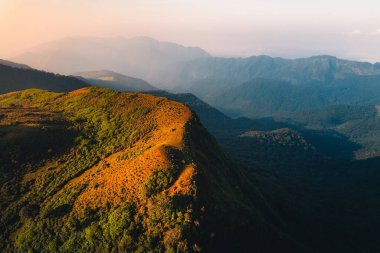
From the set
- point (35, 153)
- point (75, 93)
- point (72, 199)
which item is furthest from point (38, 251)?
point (75, 93)

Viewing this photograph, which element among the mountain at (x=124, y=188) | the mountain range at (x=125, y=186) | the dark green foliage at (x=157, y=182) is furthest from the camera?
the dark green foliage at (x=157, y=182)

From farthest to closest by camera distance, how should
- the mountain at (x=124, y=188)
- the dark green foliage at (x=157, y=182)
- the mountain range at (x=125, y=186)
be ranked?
the dark green foliage at (x=157, y=182) → the mountain range at (x=125, y=186) → the mountain at (x=124, y=188)

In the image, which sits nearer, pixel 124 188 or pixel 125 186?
pixel 124 188

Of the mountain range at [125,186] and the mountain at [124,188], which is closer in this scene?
the mountain at [124,188]

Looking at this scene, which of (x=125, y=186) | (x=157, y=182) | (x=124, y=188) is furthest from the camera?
(x=125, y=186)

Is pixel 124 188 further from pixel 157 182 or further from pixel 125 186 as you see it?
pixel 157 182

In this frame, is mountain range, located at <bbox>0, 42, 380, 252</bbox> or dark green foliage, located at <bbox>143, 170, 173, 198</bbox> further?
→ dark green foliage, located at <bbox>143, 170, 173, 198</bbox>

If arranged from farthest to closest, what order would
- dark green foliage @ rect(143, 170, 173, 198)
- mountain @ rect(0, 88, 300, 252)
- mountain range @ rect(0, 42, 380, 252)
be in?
dark green foliage @ rect(143, 170, 173, 198)
mountain range @ rect(0, 42, 380, 252)
mountain @ rect(0, 88, 300, 252)

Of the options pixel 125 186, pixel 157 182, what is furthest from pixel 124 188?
pixel 157 182
